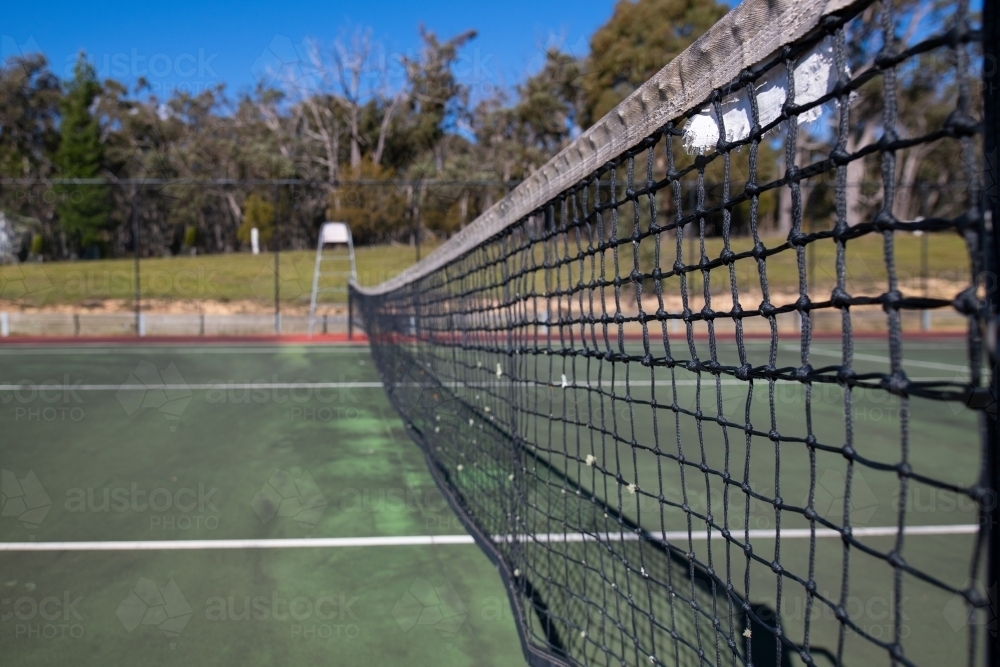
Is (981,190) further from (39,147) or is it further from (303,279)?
(39,147)

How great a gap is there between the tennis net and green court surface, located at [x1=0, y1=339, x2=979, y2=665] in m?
0.04

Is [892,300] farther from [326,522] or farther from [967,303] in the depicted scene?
[326,522]

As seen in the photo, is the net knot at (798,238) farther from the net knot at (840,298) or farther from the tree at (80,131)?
the tree at (80,131)

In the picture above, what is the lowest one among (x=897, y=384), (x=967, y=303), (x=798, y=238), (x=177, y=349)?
(x=177, y=349)

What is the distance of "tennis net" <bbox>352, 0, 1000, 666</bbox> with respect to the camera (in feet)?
3.09

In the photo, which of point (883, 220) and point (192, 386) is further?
point (192, 386)

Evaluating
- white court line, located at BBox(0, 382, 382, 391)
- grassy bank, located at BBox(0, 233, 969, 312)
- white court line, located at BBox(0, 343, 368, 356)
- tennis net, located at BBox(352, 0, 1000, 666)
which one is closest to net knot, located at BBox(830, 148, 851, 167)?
tennis net, located at BBox(352, 0, 1000, 666)

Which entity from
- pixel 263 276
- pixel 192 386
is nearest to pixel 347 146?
pixel 263 276

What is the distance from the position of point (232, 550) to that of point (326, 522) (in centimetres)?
48

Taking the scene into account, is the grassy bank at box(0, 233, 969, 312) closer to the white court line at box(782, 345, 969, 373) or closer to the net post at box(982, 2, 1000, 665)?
the white court line at box(782, 345, 969, 373)

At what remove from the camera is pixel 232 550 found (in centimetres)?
323

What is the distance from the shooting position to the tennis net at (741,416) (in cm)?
94

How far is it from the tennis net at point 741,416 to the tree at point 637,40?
17.2 metres

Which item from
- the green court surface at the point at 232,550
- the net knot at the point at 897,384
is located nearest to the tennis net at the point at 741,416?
the net knot at the point at 897,384
